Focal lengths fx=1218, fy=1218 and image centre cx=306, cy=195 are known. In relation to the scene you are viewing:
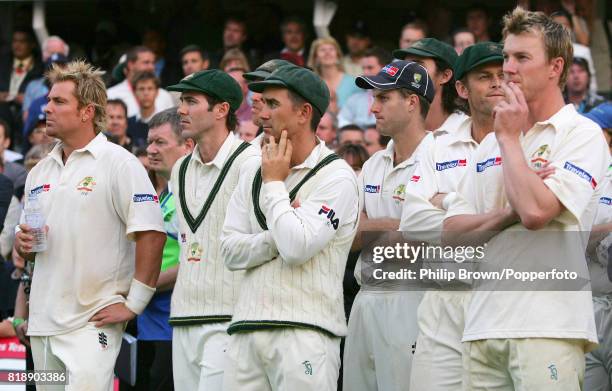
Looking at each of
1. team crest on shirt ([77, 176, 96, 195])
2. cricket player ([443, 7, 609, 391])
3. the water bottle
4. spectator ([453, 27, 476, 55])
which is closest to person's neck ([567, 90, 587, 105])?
spectator ([453, 27, 476, 55])

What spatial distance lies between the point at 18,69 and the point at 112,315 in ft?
27.9

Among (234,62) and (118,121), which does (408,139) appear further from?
(234,62)

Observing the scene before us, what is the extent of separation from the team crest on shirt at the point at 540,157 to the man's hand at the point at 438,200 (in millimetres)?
849

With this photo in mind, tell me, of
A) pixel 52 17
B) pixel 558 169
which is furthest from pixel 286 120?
pixel 52 17

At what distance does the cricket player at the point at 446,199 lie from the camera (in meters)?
6.48

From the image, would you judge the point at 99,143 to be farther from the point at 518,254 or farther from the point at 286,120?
the point at 518,254

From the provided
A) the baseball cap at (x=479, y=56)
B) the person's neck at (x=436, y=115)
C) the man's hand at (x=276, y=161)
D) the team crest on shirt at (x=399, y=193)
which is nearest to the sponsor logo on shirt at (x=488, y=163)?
the man's hand at (x=276, y=161)

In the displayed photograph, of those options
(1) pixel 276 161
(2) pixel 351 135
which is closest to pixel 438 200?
(1) pixel 276 161

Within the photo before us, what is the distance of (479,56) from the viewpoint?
7.03 meters

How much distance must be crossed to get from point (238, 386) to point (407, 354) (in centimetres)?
129

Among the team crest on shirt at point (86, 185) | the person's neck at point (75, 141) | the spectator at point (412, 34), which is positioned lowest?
the team crest on shirt at point (86, 185)

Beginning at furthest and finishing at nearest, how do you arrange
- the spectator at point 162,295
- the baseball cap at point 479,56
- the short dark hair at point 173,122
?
the short dark hair at point 173,122 < the spectator at point 162,295 < the baseball cap at point 479,56

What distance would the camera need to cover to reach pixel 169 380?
341 inches

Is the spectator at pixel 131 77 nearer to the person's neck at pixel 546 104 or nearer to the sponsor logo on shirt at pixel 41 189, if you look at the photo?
the sponsor logo on shirt at pixel 41 189
